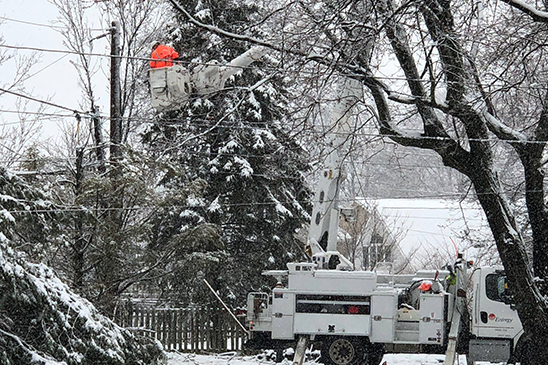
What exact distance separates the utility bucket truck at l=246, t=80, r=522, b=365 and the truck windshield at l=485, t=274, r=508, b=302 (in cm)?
2

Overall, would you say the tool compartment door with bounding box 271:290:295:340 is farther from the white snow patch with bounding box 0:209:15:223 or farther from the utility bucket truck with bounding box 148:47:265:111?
the white snow patch with bounding box 0:209:15:223

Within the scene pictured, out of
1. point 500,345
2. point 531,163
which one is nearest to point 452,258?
point 500,345

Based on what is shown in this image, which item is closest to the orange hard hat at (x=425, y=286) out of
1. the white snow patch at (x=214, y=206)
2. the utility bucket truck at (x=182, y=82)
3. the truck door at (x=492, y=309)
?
the truck door at (x=492, y=309)

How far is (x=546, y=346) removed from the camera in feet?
37.1

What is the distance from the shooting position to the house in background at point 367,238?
27344 millimetres

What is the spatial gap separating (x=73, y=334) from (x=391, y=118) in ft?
18.8

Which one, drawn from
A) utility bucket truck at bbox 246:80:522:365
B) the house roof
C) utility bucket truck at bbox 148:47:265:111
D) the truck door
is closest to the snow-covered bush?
utility bucket truck at bbox 148:47:265:111

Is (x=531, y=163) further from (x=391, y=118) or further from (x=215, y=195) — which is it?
(x=215, y=195)

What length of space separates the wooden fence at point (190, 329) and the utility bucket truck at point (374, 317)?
5.44 metres

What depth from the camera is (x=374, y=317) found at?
46.5 ft

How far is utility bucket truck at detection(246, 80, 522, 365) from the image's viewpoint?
14133mm

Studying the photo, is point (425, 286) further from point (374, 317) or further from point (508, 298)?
point (508, 298)

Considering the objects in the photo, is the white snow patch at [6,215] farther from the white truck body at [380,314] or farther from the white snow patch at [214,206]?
the white snow patch at [214,206]

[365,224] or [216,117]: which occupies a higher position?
[216,117]
